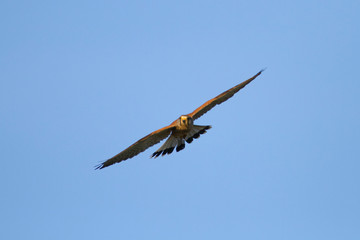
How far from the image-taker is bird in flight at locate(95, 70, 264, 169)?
1881cm

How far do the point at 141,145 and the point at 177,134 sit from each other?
1.13m

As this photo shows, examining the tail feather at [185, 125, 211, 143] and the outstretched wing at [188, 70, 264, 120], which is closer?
the tail feather at [185, 125, 211, 143]

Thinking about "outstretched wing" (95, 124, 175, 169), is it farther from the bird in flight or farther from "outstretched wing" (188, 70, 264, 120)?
"outstretched wing" (188, 70, 264, 120)

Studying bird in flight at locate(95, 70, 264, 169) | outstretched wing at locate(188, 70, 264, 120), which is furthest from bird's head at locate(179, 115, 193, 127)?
outstretched wing at locate(188, 70, 264, 120)

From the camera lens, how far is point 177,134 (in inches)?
768

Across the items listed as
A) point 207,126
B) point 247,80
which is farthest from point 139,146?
point 247,80

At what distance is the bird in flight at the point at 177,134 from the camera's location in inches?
741

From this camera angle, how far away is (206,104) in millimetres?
19969

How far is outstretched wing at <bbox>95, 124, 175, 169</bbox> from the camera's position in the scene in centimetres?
1864

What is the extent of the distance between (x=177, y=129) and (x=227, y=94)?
1924 millimetres

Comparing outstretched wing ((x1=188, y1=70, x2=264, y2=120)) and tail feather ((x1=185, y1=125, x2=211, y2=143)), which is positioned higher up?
outstretched wing ((x1=188, y1=70, x2=264, y2=120))

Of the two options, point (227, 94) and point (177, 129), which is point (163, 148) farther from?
point (227, 94)

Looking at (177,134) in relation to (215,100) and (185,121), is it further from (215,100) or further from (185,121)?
(215,100)

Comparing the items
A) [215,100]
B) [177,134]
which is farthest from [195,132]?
[215,100]
